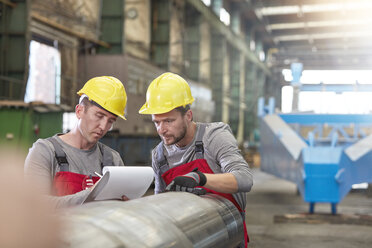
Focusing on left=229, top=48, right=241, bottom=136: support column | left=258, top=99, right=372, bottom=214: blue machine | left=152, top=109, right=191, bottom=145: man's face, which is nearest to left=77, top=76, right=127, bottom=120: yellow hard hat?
left=152, top=109, right=191, bottom=145: man's face

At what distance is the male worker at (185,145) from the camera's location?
2738mm

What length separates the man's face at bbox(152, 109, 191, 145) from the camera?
2.87m

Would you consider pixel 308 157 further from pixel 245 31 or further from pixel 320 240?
pixel 245 31

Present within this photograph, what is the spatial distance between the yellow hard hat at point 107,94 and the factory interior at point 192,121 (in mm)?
47

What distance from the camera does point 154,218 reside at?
67.5 inches

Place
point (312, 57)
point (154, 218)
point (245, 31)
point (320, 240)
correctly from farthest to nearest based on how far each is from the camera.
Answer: point (245, 31) → point (312, 57) → point (320, 240) → point (154, 218)

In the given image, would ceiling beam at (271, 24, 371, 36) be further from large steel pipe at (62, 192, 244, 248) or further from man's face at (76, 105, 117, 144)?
large steel pipe at (62, 192, 244, 248)

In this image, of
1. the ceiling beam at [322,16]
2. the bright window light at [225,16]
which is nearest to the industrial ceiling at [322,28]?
the ceiling beam at [322,16]

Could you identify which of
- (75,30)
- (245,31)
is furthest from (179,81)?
(245,31)

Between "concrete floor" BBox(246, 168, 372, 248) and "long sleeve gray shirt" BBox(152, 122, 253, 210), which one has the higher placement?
"long sleeve gray shirt" BBox(152, 122, 253, 210)

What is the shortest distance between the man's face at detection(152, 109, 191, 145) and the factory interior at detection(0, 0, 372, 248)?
0.65 ft

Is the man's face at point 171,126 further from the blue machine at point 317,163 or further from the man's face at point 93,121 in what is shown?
the blue machine at point 317,163

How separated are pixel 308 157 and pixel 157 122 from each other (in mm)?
4751

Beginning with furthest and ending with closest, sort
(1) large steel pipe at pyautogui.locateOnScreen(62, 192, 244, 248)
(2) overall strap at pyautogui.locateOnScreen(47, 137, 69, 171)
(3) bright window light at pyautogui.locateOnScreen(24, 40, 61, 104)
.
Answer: (3) bright window light at pyautogui.locateOnScreen(24, 40, 61, 104) < (2) overall strap at pyautogui.locateOnScreen(47, 137, 69, 171) < (1) large steel pipe at pyautogui.locateOnScreen(62, 192, 244, 248)
